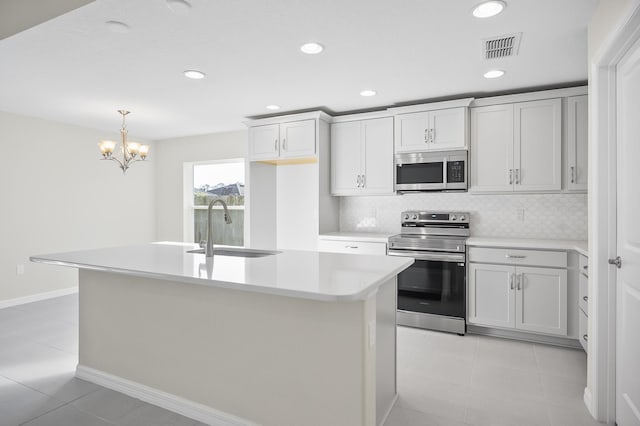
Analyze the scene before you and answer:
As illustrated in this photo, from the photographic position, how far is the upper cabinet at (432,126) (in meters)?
3.80

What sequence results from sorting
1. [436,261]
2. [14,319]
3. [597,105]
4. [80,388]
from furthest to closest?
[14,319], [436,261], [80,388], [597,105]

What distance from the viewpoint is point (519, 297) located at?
3420 mm

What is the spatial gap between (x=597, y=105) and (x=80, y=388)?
12.2 feet

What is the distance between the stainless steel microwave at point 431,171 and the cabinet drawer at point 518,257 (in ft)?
2.27

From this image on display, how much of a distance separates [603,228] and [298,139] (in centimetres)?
310

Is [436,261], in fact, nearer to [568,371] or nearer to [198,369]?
[568,371]

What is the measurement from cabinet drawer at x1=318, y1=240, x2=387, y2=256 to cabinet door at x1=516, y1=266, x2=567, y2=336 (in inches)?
51.7

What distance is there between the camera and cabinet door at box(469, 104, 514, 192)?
3.70m

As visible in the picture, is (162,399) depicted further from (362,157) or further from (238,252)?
(362,157)

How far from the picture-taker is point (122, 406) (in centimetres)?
233

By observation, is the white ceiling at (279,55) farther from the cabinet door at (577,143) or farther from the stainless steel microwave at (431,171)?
the stainless steel microwave at (431,171)

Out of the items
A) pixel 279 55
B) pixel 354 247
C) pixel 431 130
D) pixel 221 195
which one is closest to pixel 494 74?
pixel 431 130

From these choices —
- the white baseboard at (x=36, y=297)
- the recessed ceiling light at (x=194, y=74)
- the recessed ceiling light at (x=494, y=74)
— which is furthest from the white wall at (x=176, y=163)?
the recessed ceiling light at (x=494, y=74)

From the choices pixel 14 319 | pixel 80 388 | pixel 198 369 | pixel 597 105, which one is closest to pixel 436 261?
pixel 597 105
